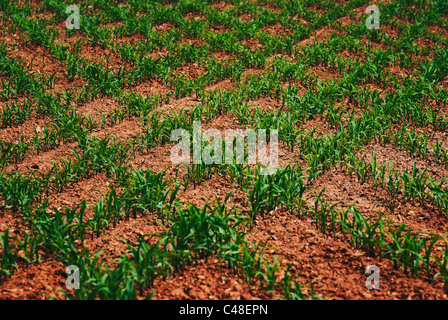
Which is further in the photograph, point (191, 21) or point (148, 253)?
point (191, 21)

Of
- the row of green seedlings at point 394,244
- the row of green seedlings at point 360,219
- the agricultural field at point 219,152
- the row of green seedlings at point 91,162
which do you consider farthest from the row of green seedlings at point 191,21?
the row of green seedlings at point 394,244

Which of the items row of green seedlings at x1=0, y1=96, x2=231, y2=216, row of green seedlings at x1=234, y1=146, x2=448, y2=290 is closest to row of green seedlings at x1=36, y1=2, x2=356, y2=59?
row of green seedlings at x1=0, y1=96, x2=231, y2=216

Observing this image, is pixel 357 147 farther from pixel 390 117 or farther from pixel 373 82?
pixel 373 82

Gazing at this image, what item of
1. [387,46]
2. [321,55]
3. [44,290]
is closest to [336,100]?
[321,55]

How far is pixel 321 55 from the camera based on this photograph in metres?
5.29

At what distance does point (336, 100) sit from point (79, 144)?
277 centimetres

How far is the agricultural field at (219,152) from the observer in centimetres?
242

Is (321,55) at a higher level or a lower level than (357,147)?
higher

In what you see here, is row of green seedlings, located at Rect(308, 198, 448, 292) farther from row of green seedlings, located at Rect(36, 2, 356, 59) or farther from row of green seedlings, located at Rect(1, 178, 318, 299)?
row of green seedlings, located at Rect(36, 2, 356, 59)

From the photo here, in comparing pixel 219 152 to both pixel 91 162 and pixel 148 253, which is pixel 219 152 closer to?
pixel 91 162

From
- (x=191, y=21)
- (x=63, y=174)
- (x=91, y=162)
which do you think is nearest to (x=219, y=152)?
(x=91, y=162)

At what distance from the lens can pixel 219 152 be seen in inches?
139

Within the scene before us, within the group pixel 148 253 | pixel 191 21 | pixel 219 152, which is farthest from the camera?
pixel 191 21
